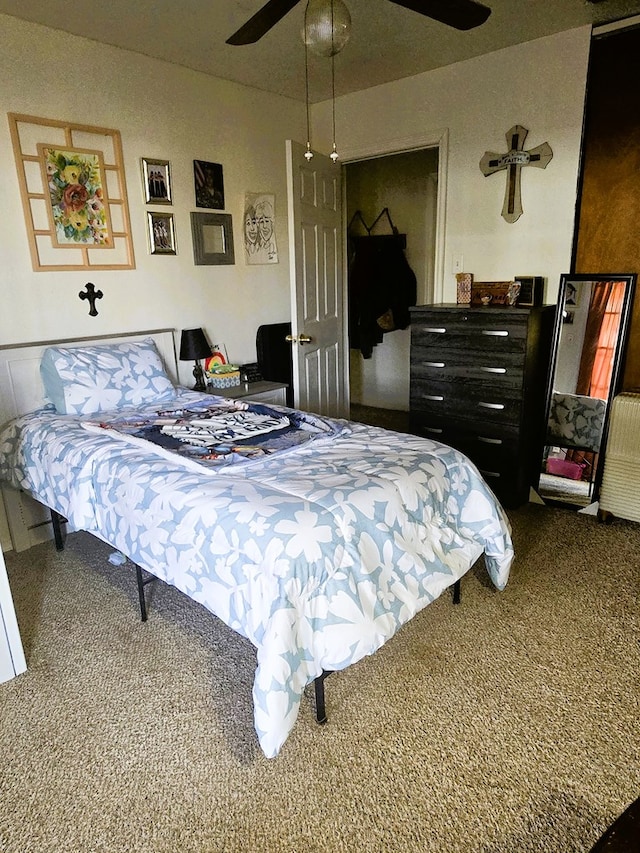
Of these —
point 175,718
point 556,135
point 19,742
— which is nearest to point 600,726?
point 175,718

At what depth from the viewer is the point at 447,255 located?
367cm

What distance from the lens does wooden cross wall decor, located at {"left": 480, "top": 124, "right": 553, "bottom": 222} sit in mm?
3189

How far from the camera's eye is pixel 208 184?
3555mm

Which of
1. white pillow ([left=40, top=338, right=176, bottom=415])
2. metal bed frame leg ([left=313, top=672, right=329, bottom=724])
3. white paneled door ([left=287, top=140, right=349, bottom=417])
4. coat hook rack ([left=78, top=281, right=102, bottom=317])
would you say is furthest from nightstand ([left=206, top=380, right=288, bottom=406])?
metal bed frame leg ([left=313, top=672, right=329, bottom=724])

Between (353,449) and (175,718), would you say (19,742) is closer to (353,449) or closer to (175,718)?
(175,718)

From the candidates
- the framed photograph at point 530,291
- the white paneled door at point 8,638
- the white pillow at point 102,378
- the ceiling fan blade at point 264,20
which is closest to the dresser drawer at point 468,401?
the framed photograph at point 530,291

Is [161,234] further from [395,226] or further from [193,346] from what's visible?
[395,226]

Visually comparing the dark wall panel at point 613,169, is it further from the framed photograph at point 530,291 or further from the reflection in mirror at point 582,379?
the framed photograph at point 530,291

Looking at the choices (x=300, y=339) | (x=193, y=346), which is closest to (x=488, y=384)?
(x=300, y=339)

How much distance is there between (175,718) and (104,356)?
1.92 meters

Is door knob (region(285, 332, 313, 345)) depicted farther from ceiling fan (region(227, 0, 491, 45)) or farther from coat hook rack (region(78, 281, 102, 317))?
ceiling fan (region(227, 0, 491, 45))

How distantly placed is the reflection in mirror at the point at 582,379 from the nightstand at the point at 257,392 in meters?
1.66

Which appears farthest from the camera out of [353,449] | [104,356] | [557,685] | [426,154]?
[426,154]

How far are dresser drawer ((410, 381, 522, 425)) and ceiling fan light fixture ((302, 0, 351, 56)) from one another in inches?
74.6
